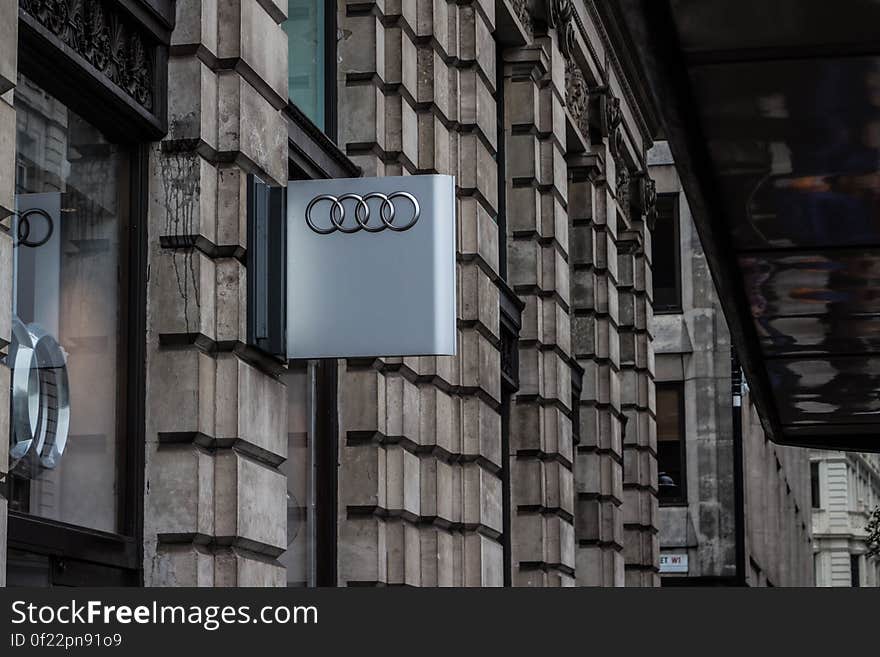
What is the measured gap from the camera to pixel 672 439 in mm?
42438

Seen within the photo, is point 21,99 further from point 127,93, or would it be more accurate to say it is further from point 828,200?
point 828,200

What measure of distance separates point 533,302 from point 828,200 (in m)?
15.1

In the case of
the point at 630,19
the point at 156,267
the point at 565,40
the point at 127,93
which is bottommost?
the point at 630,19

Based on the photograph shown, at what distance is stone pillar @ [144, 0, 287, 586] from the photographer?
1140 cm

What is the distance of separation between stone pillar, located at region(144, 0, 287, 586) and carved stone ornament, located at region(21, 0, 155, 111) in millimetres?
298

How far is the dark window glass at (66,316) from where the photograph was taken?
1021 centimetres

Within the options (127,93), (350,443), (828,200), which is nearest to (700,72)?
(828,200)

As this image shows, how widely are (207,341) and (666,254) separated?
32.9 m

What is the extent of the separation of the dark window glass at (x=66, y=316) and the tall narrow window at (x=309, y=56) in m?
3.92

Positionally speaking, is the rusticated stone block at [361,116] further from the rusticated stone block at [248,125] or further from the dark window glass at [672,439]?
the dark window glass at [672,439]

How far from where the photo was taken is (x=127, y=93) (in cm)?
1138

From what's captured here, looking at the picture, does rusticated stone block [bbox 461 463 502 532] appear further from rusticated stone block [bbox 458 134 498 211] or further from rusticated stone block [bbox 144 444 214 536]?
rusticated stone block [bbox 144 444 214 536]

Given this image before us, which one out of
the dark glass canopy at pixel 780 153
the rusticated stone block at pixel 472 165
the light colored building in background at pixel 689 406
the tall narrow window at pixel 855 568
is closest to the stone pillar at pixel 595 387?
the rusticated stone block at pixel 472 165

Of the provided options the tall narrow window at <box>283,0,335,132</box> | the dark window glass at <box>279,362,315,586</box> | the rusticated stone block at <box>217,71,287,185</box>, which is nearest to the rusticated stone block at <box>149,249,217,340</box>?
the rusticated stone block at <box>217,71,287,185</box>
